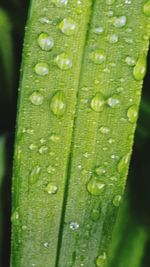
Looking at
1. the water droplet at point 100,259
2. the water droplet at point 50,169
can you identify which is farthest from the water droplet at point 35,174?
the water droplet at point 100,259

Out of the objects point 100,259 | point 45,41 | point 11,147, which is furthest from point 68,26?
point 11,147

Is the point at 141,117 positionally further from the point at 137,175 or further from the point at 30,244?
the point at 30,244

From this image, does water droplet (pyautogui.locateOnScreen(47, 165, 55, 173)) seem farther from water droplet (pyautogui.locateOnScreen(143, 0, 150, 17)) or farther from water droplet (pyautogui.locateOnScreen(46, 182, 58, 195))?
water droplet (pyautogui.locateOnScreen(143, 0, 150, 17))

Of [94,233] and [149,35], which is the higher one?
[149,35]

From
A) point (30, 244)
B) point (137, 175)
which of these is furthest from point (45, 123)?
point (137, 175)

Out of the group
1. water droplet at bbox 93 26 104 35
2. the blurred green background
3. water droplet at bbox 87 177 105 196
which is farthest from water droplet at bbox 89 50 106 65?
the blurred green background

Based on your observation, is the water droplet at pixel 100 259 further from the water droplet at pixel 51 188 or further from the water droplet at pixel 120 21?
the water droplet at pixel 120 21
